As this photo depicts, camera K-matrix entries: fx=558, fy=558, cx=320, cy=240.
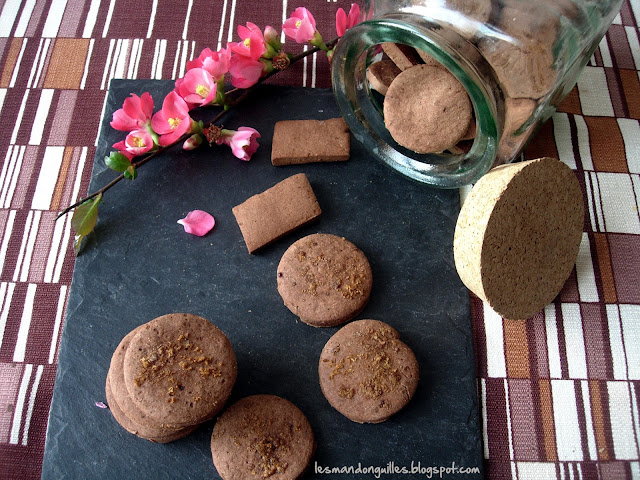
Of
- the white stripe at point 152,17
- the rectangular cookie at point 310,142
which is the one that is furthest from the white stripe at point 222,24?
the rectangular cookie at point 310,142

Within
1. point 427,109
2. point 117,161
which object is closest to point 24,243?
point 117,161

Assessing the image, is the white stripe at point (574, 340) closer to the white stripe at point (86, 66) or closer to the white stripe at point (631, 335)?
the white stripe at point (631, 335)

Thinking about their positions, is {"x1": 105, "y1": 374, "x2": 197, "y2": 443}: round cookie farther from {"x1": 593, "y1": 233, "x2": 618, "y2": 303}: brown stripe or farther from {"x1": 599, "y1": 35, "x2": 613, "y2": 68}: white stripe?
{"x1": 599, "y1": 35, "x2": 613, "y2": 68}: white stripe

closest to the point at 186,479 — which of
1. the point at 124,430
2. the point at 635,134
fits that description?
the point at 124,430

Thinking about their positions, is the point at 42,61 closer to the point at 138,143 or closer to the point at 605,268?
the point at 138,143

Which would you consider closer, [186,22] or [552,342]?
[552,342]
